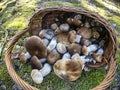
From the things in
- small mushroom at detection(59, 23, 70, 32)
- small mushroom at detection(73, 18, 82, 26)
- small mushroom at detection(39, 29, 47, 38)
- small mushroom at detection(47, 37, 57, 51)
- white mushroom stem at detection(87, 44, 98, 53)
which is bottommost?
white mushroom stem at detection(87, 44, 98, 53)

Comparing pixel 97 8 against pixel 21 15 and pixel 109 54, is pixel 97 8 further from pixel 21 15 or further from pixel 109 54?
pixel 109 54

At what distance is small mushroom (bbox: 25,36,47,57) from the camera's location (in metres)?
3.12

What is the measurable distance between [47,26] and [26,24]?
78 centimetres

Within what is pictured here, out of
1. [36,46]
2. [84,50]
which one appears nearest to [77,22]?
[84,50]

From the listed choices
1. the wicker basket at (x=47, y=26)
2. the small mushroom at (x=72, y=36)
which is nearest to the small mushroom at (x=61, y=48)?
the small mushroom at (x=72, y=36)

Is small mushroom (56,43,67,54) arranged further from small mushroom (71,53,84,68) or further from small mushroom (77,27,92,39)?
small mushroom (77,27,92,39)

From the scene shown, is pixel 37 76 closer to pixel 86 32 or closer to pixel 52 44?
pixel 52 44

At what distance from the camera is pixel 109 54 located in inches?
123

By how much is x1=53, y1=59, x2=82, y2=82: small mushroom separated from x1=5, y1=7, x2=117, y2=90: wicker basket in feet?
0.86

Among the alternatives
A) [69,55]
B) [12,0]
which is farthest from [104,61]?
[12,0]

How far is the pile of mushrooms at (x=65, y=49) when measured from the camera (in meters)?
3.05

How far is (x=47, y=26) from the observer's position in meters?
3.56

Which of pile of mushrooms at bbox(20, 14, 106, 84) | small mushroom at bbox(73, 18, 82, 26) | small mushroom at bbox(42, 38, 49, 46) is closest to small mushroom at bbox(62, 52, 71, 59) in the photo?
pile of mushrooms at bbox(20, 14, 106, 84)

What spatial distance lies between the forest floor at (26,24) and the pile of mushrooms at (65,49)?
4.3 inches
